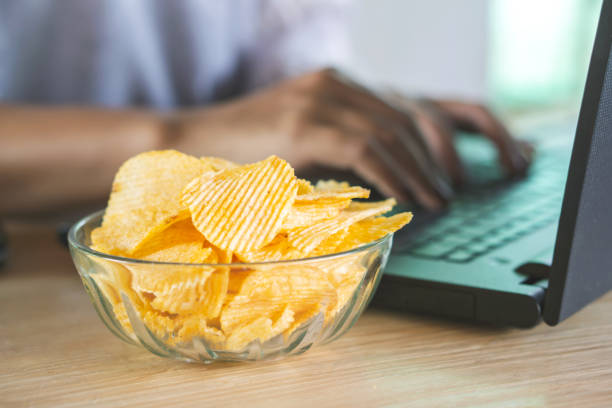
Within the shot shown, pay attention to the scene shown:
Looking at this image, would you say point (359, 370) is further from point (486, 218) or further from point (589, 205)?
point (486, 218)

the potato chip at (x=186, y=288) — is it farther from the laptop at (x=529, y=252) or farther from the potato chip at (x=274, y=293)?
the laptop at (x=529, y=252)

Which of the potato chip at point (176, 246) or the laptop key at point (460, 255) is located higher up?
the potato chip at point (176, 246)

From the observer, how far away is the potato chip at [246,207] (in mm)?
328

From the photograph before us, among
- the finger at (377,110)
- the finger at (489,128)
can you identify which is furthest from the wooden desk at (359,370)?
the finger at (489,128)

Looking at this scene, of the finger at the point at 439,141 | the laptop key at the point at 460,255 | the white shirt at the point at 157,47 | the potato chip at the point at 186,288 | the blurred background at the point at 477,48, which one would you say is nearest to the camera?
the potato chip at the point at 186,288

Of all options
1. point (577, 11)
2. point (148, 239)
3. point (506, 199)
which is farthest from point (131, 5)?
point (577, 11)

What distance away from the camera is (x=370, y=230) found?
38 centimetres

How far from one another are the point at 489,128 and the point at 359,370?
732 millimetres

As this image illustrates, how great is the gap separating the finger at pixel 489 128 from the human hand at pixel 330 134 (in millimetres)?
95

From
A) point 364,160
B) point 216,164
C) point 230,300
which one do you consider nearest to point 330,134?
point 364,160

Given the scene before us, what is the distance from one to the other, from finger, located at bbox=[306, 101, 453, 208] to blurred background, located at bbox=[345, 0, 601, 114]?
1.76 m

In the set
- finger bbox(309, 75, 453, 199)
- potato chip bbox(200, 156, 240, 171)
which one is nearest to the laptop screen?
potato chip bbox(200, 156, 240, 171)

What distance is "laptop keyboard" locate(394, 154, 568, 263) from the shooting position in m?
0.50

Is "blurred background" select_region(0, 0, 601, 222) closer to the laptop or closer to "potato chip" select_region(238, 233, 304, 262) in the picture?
the laptop
